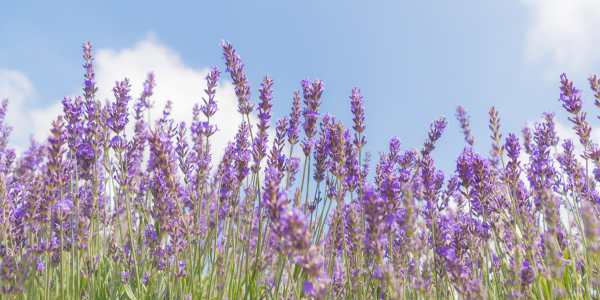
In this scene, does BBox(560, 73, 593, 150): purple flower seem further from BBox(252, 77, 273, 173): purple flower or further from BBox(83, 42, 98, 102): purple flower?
BBox(83, 42, 98, 102): purple flower

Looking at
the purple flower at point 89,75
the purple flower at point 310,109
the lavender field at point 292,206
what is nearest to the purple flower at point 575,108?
the lavender field at point 292,206

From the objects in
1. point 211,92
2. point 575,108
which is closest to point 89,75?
point 211,92

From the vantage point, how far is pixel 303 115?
12.5ft

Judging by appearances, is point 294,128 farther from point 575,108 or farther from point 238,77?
point 575,108

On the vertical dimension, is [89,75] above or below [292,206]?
above

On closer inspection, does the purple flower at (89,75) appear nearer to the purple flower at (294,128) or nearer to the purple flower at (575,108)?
the purple flower at (294,128)

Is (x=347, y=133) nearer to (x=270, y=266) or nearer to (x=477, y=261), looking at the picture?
(x=477, y=261)

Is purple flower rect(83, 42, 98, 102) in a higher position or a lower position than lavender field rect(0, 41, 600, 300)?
higher

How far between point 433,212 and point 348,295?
2.62ft

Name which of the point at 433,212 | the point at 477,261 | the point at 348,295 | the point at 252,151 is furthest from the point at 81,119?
the point at 477,261

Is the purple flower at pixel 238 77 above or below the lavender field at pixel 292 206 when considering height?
above

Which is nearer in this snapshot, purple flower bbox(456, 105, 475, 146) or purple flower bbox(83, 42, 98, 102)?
purple flower bbox(83, 42, 98, 102)

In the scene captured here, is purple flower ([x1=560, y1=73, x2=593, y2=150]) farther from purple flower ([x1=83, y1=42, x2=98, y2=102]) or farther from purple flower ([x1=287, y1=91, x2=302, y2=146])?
purple flower ([x1=83, y1=42, x2=98, y2=102])

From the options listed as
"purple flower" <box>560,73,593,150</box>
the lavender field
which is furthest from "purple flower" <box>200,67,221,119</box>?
"purple flower" <box>560,73,593,150</box>
